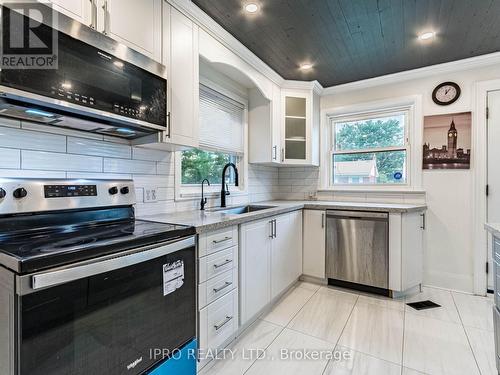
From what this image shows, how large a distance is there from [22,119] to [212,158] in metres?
1.63

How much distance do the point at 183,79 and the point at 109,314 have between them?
1.46m

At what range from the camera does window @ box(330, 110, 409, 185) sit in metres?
3.15

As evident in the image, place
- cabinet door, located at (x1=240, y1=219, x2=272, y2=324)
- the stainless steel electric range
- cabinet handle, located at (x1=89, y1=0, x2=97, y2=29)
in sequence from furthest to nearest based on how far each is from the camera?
cabinet door, located at (x1=240, y1=219, x2=272, y2=324), cabinet handle, located at (x1=89, y1=0, x2=97, y2=29), the stainless steel electric range

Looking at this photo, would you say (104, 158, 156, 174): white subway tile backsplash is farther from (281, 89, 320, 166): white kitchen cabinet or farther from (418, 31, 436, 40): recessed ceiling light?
(418, 31, 436, 40): recessed ceiling light

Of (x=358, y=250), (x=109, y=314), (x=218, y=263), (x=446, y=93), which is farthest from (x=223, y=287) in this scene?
(x=446, y=93)

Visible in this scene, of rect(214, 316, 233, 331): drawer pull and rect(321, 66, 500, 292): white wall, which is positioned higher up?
rect(321, 66, 500, 292): white wall

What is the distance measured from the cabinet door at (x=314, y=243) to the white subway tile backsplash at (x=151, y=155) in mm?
1659

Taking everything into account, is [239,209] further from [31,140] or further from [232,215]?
[31,140]

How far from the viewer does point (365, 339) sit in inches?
75.4

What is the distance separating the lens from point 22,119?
1296mm

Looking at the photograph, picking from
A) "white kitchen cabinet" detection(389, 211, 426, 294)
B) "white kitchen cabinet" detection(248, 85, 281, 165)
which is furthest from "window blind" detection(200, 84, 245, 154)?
"white kitchen cabinet" detection(389, 211, 426, 294)

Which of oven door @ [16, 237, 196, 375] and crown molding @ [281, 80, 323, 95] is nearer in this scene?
oven door @ [16, 237, 196, 375]

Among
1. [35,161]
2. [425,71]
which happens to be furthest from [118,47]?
[425,71]

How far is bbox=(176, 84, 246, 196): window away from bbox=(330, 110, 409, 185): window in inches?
54.0
